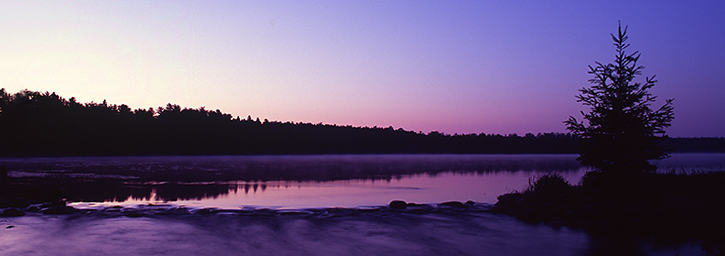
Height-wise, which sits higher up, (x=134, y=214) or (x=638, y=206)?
(x=638, y=206)

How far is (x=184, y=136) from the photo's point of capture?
125 metres

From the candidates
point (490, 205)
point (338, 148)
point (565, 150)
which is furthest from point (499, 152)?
point (490, 205)

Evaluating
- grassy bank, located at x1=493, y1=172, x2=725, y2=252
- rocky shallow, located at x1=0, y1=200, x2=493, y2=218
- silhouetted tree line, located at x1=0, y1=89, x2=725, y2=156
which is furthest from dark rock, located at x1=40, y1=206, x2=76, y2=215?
silhouetted tree line, located at x1=0, y1=89, x2=725, y2=156

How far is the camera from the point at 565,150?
177125mm

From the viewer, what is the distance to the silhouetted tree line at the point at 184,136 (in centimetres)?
9956

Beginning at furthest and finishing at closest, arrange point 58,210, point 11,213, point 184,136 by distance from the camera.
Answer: point 184,136 < point 58,210 < point 11,213

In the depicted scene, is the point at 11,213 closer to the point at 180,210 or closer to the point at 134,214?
the point at 134,214

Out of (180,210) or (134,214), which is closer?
(134,214)

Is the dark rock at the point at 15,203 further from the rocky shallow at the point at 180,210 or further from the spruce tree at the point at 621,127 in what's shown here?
the spruce tree at the point at 621,127

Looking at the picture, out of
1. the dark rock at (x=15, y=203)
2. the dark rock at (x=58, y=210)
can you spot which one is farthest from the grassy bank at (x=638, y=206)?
the dark rock at (x=15, y=203)

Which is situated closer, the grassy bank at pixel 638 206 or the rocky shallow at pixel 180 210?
the grassy bank at pixel 638 206

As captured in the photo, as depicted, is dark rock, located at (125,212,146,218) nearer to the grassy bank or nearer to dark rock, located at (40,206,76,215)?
dark rock, located at (40,206,76,215)

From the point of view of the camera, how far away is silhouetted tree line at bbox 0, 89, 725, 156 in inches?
3920

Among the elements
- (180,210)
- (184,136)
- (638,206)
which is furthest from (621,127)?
(184,136)
